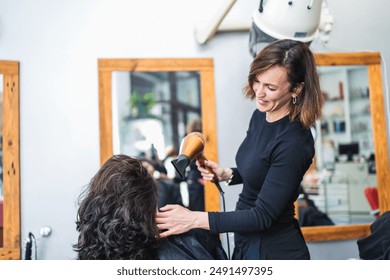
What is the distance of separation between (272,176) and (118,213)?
0.41m

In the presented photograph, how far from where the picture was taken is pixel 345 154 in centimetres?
353

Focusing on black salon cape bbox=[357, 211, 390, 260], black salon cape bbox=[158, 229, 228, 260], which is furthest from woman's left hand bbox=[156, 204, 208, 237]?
black salon cape bbox=[357, 211, 390, 260]

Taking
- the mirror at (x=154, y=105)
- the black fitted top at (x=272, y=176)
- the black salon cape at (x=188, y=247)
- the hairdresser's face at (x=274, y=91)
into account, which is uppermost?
the mirror at (x=154, y=105)

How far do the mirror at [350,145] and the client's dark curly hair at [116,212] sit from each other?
149 cm

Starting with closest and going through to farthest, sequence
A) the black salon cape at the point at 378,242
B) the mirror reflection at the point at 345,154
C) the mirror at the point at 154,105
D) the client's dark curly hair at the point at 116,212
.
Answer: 1. the client's dark curly hair at the point at 116,212
2. the black salon cape at the point at 378,242
3. the mirror at the point at 154,105
4. the mirror reflection at the point at 345,154

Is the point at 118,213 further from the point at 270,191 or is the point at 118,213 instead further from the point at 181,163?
the point at 270,191

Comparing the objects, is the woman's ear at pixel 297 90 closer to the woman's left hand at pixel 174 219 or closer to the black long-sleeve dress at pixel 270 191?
the black long-sleeve dress at pixel 270 191

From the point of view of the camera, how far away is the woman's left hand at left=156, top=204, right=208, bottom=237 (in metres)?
1.16

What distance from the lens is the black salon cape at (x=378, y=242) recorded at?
1.69 meters

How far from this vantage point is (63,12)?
2.11 metres

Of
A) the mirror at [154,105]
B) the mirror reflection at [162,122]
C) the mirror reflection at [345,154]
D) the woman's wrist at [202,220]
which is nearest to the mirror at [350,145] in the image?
the mirror reflection at [345,154]

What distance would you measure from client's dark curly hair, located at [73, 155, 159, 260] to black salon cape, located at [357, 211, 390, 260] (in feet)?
3.24

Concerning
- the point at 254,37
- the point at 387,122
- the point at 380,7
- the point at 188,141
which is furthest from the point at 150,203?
the point at 380,7

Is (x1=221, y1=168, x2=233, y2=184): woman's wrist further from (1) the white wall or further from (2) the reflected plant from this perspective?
(2) the reflected plant
